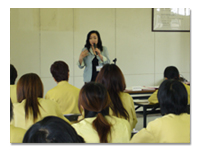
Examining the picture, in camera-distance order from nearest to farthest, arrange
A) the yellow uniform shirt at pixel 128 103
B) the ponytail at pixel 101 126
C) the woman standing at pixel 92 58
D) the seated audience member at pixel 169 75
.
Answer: the ponytail at pixel 101 126, the yellow uniform shirt at pixel 128 103, the seated audience member at pixel 169 75, the woman standing at pixel 92 58

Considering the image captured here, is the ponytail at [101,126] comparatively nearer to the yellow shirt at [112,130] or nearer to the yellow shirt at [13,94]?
the yellow shirt at [112,130]

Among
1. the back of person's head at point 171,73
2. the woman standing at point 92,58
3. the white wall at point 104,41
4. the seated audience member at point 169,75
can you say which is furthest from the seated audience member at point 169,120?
the white wall at point 104,41

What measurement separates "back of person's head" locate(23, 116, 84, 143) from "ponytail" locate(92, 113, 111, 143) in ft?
1.47

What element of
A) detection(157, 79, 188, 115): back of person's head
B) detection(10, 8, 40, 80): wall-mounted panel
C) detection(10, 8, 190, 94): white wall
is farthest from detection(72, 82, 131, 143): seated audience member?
detection(10, 8, 190, 94): white wall

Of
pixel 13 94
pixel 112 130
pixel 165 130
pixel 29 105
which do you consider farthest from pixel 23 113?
pixel 165 130

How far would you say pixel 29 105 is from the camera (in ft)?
6.77

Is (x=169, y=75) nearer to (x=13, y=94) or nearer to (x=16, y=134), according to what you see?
(x=13, y=94)

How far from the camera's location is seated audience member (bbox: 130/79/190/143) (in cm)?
173

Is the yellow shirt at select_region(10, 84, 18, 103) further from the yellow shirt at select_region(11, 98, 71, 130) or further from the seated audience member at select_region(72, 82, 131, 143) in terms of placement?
the seated audience member at select_region(72, 82, 131, 143)

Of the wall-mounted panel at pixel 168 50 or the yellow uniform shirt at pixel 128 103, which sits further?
the wall-mounted panel at pixel 168 50

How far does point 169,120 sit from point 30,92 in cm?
105

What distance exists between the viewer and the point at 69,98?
2.67 metres

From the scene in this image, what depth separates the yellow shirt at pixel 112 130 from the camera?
1689 millimetres

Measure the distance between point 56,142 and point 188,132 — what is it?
1.05 metres
